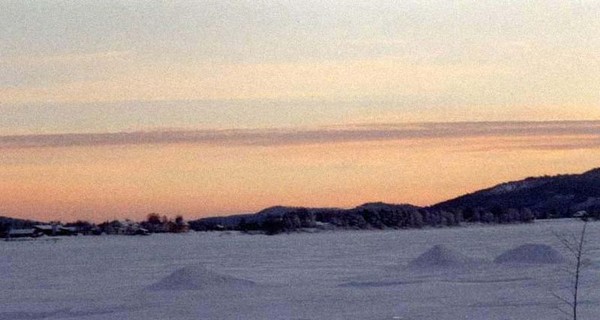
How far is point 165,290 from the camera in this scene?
31906 mm

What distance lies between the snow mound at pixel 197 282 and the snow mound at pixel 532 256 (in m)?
12.2

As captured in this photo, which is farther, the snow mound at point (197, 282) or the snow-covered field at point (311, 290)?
the snow mound at point (197, 282)

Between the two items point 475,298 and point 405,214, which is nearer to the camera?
point 475,298

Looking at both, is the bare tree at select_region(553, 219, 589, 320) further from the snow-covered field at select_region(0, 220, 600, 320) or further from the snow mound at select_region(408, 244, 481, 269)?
the snow mound at select_region(408, 244, 481, 269)

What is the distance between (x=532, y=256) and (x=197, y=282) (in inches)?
556

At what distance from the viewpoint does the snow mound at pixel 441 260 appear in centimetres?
3994

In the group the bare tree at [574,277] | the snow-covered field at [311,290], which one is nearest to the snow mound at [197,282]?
the snow-covered field at [311,290]

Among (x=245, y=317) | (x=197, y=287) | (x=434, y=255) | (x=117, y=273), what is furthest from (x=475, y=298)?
(x=117, y=273)

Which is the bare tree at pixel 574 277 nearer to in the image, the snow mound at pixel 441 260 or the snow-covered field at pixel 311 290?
the snow-covered field at pixel 311 290

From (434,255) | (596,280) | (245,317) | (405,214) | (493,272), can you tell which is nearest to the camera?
(245,317)

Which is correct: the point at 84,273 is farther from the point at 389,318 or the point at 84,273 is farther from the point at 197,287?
the point at 389,318

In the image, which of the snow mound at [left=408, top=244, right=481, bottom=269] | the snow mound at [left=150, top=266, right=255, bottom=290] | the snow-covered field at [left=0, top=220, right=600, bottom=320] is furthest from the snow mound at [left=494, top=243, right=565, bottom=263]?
the snow mound at [left=150, top=266, right=255, bottom=290]

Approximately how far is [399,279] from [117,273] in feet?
41.6

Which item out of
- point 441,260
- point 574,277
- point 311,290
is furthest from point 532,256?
point 311,290
